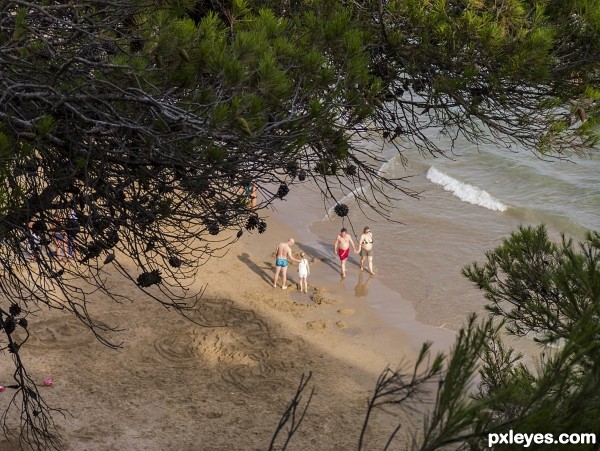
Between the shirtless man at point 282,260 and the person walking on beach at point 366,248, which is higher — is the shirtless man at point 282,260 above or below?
below

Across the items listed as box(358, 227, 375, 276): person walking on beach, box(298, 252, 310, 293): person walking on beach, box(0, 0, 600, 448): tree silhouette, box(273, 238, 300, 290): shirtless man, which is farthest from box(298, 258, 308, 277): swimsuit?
box(0, 0, 600, 448): tree silhouette

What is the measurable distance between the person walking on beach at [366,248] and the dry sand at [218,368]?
1429 millimetres

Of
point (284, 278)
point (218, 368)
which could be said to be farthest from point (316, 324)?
point (218, 368)

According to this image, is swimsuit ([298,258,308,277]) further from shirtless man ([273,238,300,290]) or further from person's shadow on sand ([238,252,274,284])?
person's shadow on sand ([238,252,274,284])

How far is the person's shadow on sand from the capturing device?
15.1 metres

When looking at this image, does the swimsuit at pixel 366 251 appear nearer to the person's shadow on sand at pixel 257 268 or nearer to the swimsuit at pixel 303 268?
the swimsuit at pixel 303 268

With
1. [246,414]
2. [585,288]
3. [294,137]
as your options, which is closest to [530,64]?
[294,137]

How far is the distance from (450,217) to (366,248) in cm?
526

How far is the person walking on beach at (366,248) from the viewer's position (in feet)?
50.5

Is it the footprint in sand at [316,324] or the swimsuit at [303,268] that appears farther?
the swimsuit at [303,268]

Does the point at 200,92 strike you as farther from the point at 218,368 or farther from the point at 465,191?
the point at 465,191
